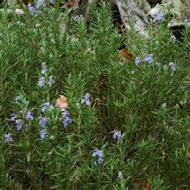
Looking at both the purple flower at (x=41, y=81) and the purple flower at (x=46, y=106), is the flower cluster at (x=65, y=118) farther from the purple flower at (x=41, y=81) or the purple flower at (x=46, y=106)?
the purple flower at (x=41, y=81)

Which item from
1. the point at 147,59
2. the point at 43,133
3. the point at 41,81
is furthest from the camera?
the point at 147,59

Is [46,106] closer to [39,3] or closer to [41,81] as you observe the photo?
[41,81]

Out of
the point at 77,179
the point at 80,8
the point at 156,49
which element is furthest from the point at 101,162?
the point at 80,8

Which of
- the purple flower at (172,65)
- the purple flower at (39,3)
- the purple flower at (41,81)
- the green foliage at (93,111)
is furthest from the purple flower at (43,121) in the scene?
the purple flower at (39,3)

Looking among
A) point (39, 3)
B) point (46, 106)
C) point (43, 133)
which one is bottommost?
point (43, 133)

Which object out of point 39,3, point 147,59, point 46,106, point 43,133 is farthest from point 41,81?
point 39,3

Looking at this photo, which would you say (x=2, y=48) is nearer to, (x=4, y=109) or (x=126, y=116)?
(x=4, y=109)

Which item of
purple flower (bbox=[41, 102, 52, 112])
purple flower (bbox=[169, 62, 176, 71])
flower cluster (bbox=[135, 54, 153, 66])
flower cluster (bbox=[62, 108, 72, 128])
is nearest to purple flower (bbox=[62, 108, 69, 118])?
flower cluster (bbox=[62, 108, 72, 128])

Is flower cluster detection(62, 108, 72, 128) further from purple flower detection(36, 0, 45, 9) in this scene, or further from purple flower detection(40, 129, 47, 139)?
purple flower detection(36, 0, 45, 9)
